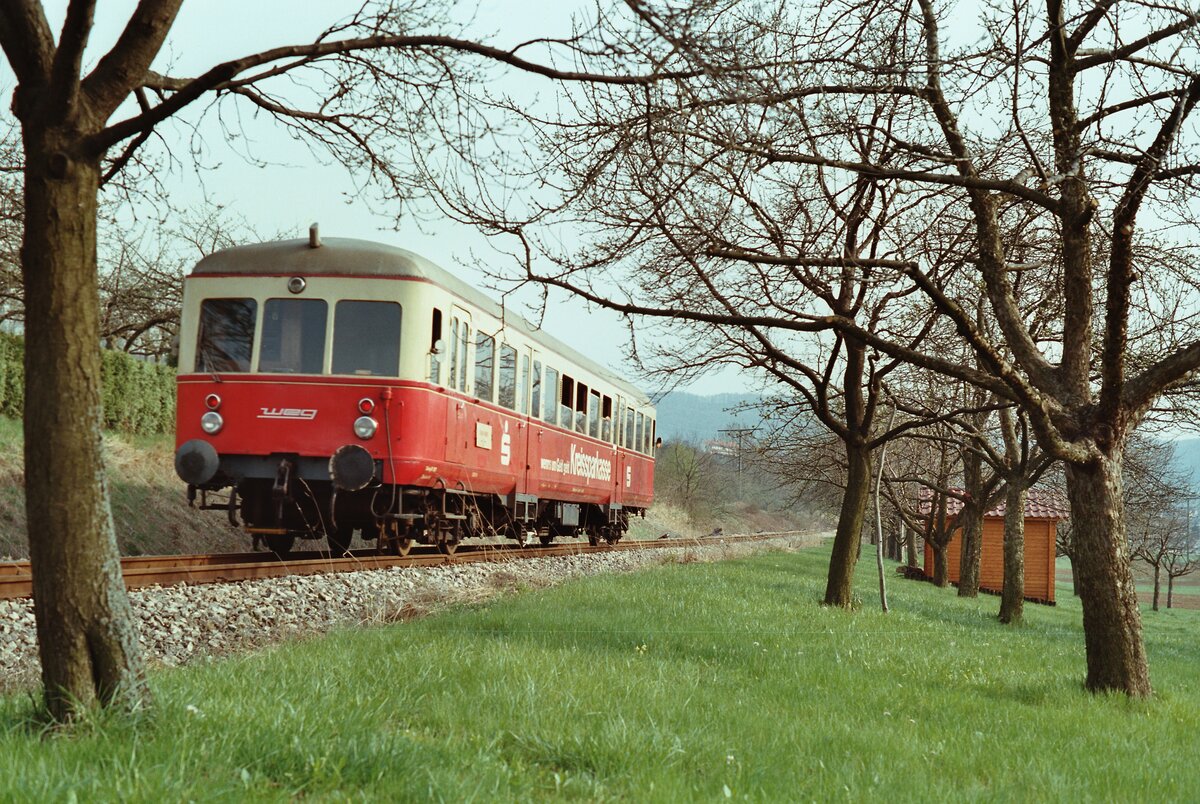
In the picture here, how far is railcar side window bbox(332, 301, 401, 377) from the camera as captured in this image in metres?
12.4

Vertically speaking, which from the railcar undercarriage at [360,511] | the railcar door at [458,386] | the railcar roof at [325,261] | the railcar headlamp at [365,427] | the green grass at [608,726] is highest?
the railcar roof at [325,261]

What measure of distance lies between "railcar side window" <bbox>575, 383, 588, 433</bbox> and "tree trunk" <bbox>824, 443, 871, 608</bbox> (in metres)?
6.00

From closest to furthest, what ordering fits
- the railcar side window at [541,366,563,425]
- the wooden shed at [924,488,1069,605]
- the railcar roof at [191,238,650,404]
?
the railcar roof at [191,238,650,404] < the railcar side window at [541,366,563,425] < the wooden shed at [924,488,1069,605]

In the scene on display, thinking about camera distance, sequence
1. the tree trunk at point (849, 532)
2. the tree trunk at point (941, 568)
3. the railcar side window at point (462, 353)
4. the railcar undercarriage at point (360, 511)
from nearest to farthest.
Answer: the railcar undercarriage at point (360, 511) < the railcar side window at point (462, 353) < the tree trunk at point (849, 532) < the tree trunk at point (941, 568)

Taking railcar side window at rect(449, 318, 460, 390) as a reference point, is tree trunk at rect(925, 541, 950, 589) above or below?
below

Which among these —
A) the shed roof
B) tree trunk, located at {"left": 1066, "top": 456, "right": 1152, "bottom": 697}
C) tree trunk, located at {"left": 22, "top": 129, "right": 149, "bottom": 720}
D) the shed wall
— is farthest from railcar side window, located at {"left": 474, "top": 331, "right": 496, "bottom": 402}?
the shed wall

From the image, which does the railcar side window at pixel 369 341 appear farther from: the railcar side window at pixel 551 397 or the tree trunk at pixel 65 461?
the tree trunk at pixel 65 461

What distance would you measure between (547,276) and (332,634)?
3007mm

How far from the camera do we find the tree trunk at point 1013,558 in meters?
16.3

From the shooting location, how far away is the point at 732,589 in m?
13.8

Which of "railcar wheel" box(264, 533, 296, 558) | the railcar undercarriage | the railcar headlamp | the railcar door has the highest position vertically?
the railcar door

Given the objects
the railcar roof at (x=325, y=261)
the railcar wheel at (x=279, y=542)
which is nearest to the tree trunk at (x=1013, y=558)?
the railcar roof at (x=325, y=261)

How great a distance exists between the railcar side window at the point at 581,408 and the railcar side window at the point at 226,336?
7.41 m

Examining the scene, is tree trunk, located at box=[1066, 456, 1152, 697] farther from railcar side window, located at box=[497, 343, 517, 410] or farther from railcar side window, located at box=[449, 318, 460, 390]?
railcar side window, located at box=[497, 343, 517, 410]
